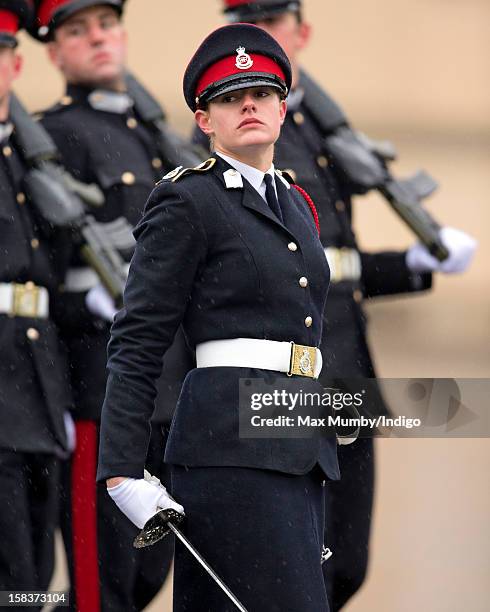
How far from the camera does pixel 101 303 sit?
6.40 m

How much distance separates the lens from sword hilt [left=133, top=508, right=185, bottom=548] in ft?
14.7

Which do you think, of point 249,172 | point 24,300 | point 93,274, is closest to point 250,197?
point 249,172

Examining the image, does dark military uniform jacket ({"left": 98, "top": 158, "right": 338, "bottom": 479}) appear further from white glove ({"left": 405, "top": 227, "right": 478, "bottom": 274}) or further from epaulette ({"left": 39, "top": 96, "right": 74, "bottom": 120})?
white glove ({"left": 405, "top": 227, "right": 478, "bottom": 274})

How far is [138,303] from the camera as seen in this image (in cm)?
456

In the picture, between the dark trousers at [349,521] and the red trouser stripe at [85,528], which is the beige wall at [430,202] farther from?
the red trouser stripe at [85,528]

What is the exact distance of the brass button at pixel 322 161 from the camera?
6762 millimetres

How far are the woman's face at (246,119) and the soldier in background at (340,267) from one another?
6.16 ft

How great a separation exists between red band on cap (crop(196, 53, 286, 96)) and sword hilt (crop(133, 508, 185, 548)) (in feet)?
→ 2.91

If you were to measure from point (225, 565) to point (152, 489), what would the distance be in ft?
0.74

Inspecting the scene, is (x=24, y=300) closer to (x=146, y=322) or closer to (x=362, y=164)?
(x=362, y=164)

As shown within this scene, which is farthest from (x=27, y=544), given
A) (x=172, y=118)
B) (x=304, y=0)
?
(x=304, y=0)

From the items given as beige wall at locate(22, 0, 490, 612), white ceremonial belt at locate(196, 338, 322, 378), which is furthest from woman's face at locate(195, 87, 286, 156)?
beige wall at locate(22, 0, 490, 612)

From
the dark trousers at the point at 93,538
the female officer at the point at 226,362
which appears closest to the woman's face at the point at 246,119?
the female officer at the point at 226,362

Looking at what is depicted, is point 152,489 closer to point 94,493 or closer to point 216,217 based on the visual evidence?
point 216,217
